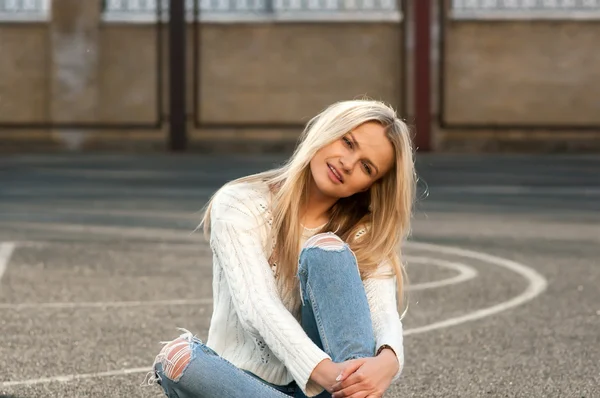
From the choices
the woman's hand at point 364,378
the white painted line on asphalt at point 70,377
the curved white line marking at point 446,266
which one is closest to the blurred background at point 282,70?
the curved white line marking at point 446,266

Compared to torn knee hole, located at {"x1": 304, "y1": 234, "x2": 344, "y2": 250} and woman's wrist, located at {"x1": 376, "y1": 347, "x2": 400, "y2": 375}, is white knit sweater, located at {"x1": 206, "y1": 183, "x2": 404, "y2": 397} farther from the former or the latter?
torn knee hole, located at {"x1": 304, "y1": 234, "x2": 344, "y2": 250}

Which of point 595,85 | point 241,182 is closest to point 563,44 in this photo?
point 595,85

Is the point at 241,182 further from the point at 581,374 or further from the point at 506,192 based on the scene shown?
the point at 506,192

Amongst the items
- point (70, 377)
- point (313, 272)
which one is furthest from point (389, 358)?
point (70, 377)

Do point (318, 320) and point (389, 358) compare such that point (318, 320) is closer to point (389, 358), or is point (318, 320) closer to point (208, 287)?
point (389, 358)

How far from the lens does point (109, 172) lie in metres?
19.4

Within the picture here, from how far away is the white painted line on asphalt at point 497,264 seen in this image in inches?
300

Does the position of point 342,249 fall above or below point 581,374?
above

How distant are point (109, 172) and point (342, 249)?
50.0 ft

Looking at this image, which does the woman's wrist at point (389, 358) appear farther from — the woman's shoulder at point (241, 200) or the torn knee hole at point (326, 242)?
the woman's shoulder at point (241, 200)

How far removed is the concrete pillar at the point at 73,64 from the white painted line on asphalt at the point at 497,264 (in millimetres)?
14056

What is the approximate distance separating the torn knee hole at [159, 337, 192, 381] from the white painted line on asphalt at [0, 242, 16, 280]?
515cm

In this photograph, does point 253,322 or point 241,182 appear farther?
point 241,182

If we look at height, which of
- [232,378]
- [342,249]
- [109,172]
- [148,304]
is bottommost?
[109,172]
